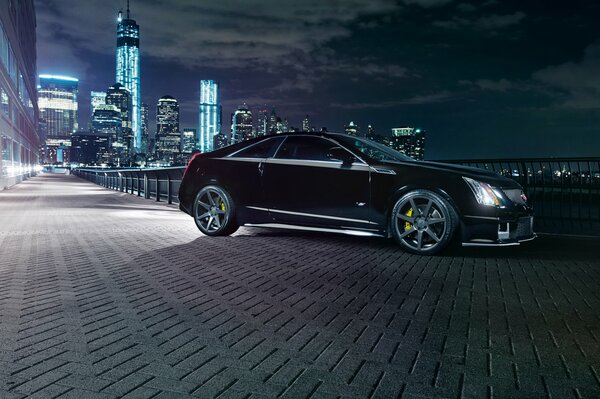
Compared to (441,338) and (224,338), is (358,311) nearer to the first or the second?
(441,338)

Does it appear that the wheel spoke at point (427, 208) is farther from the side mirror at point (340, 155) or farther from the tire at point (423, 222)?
the side mirror at point (340, 155)

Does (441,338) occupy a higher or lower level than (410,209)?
lower

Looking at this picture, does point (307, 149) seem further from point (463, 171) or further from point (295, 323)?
point (295, 323)

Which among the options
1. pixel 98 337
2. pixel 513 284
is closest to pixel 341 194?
pixel 513 284

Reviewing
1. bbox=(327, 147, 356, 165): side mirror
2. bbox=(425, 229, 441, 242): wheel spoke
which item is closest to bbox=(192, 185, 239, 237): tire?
bbox=(327, 147, 356, 165): side mirror

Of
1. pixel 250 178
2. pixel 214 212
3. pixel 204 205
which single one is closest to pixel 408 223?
pixel 250 178

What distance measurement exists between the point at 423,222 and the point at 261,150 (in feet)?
9.59

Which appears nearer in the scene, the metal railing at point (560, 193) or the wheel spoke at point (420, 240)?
the wheel spoke at point (420, 240)

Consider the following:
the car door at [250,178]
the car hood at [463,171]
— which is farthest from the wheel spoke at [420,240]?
the car door at [250,178]

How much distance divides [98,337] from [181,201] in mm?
5710

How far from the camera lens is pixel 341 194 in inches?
284

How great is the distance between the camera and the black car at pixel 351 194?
21.3 feet

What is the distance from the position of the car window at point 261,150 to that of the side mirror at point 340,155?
1.02 meters

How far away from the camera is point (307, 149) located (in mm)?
7695
